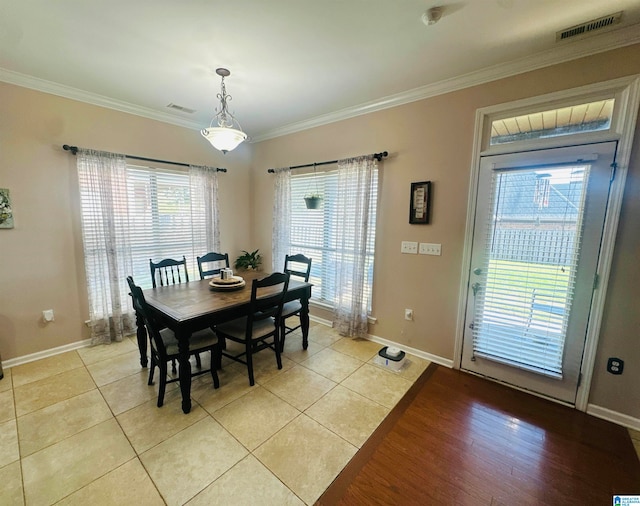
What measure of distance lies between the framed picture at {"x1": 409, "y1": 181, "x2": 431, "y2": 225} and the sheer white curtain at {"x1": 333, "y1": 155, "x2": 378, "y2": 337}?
48cm

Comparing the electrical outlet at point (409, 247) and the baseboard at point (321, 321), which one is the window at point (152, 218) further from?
the electrical outlet at point (409, 247)

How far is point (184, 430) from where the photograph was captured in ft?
6.23

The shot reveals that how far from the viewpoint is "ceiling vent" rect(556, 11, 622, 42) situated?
1.73 m

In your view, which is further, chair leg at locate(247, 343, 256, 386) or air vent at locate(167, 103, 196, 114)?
air vent at locate(167, 103, 196, 114)

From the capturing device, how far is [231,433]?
1.88 metres

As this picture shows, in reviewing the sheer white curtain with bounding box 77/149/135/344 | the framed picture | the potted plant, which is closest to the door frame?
the framed picture

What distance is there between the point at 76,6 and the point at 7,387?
9.99 ft

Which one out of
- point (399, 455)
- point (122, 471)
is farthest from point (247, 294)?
point (399, 455)

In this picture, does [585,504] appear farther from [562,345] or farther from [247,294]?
[247,294]

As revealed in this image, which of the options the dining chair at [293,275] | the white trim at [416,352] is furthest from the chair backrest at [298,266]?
the white trim at [416,352]

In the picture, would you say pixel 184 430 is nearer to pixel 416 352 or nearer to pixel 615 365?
pixel 416 352

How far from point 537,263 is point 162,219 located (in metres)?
4.19

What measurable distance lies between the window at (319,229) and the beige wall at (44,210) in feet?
7.06

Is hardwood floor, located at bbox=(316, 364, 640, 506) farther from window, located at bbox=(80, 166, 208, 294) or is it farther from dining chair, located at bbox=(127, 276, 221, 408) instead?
window, located at bbox=(80, 166, 208, 294)
